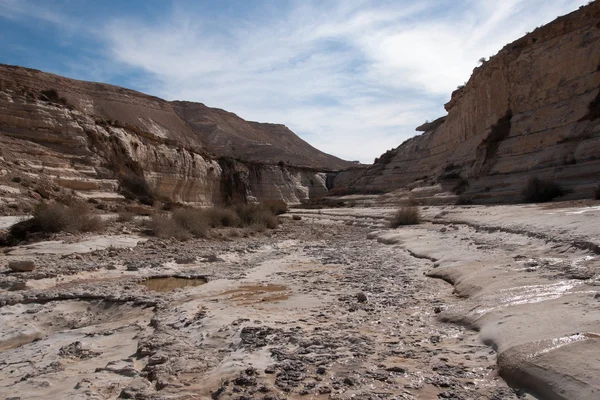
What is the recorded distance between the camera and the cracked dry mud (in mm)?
3270

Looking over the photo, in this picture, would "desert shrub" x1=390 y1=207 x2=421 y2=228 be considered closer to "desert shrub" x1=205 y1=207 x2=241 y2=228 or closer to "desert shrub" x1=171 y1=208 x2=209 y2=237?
"desert shrub" x1=205 y1=207 x2=241 y2=228

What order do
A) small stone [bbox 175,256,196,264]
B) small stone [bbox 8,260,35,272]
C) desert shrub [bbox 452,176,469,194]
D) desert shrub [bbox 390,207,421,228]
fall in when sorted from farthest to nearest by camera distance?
desert shrub [bbox 452,176,469,194], desert shrub [bbox 390,207,421,228], small stone [bbox 175,256,196,264], small stone [bbox 8,260,35,272]

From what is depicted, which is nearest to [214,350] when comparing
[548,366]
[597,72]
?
[548,366]

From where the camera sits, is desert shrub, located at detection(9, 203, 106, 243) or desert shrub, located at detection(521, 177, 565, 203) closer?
desert shrub, located at detection(9, 203, 106, 243)

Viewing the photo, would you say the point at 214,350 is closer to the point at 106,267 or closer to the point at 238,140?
the point at 106,267

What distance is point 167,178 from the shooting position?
27438 millimetres

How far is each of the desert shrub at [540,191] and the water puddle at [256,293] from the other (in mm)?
14308

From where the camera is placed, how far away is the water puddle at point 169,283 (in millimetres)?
7609

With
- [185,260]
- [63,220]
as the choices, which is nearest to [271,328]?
[185,260]

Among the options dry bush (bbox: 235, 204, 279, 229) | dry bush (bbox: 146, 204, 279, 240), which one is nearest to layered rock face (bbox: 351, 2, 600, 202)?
dry bush (bbox: 235, 204, 279, 229)

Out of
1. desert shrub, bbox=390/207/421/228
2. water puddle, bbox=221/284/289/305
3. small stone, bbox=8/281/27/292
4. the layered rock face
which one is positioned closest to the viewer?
water puddle, bbox=221/284/289/305

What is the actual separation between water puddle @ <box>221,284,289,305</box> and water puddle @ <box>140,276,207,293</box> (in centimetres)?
115

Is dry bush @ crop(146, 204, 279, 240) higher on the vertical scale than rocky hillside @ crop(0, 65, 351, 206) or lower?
lower

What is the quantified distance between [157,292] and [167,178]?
70.4ft
